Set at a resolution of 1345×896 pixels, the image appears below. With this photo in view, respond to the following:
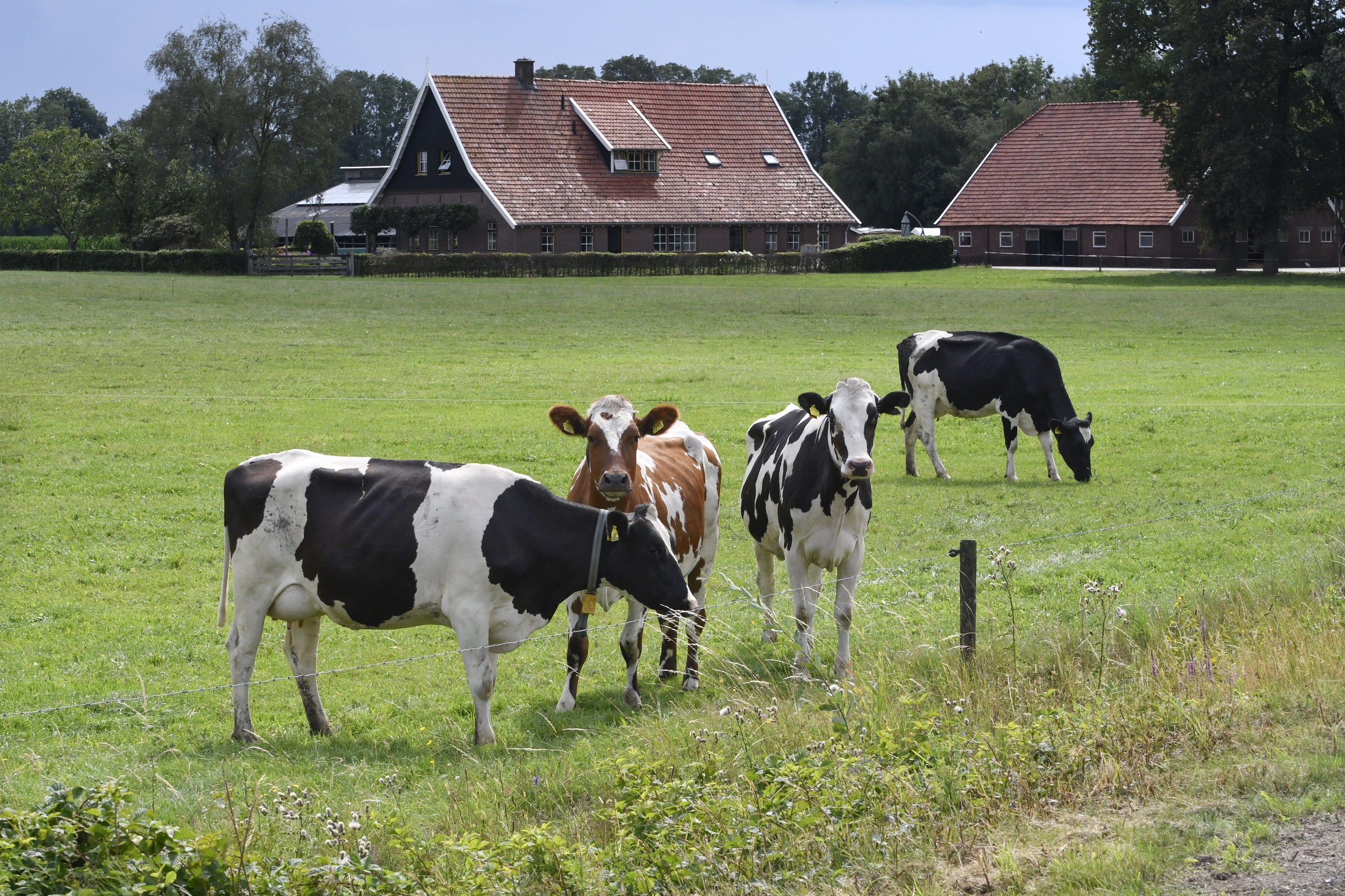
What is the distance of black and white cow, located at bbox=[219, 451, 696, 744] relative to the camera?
856cm

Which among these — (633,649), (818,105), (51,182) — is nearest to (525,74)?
(51,182)

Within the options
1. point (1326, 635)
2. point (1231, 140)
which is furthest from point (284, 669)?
point (1231, 140)

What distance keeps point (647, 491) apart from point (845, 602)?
1.57 m

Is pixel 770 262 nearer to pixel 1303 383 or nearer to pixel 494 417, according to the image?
pixel 1303 383

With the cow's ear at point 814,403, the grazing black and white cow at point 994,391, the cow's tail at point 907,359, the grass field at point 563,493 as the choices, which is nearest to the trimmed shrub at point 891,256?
the grass field at point 563,493

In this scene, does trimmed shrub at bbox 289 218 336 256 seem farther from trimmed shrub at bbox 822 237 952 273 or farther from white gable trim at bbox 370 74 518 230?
trimmed shrub at bbox 822 237 952 273

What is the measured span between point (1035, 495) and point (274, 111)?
76084mm

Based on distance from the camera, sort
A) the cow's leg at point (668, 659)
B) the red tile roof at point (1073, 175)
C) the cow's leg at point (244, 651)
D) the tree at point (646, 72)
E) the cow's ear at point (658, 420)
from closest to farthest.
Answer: the cow's leg at point (244, 651), the cow's leg at point (668, 659), the cow's ear at point (658, 420), the red tile roof at point (1073, 175), the tree at point (646, 72)

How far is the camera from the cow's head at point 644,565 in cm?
873

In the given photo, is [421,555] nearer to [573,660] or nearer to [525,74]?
[573,660]

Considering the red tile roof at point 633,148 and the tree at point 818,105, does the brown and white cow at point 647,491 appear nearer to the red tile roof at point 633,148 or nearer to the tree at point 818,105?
the red tile roof at point 633,148

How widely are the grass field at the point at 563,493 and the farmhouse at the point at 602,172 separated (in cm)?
3989

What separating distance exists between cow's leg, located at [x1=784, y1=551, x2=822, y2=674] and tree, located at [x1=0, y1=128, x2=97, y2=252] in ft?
315

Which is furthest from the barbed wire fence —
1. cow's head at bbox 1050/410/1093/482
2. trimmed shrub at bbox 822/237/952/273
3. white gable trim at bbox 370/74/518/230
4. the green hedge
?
the green hedge
